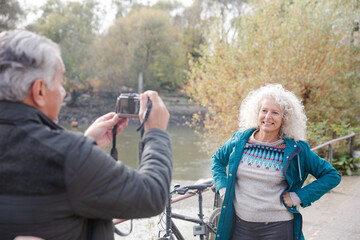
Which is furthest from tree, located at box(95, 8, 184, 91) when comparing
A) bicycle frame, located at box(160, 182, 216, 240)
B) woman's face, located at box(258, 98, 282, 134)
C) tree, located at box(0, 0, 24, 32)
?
woman's face, located at box(258, 98, 282, 134)

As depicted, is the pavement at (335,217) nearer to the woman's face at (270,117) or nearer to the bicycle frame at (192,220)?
the bicycle frame at (192,220)

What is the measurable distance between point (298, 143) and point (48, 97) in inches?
74.9

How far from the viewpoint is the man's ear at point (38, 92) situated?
1.11 meters

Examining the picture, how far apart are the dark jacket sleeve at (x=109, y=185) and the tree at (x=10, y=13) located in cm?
3062

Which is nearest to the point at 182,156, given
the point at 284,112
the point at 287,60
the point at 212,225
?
the point at 287,60

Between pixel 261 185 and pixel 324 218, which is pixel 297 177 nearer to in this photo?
pixel 261 185

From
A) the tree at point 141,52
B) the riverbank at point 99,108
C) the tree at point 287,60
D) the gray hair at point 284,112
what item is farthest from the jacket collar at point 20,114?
the tree at point 141,52

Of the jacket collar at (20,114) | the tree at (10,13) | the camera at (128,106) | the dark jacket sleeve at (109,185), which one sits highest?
the tree at (10,13)

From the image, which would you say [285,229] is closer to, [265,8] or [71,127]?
[265,8]

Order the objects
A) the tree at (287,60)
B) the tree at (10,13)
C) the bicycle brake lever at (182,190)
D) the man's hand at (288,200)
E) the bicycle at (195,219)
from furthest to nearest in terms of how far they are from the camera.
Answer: the tree at (10,13) → the tree at (287,60) → the bicycle brake lever at (182,190) → the bicycle at (195,219) → the man's hand at (288,200)

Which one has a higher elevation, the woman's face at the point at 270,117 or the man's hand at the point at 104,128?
the man's hand at the point at 104,128

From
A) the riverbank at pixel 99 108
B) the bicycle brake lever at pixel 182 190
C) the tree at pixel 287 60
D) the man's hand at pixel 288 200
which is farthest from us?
the riverbank at pixel 99 108

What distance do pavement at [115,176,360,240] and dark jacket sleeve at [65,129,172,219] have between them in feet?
7.75

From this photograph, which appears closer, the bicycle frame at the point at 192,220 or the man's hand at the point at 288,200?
the man's hand at the point at 288,200
